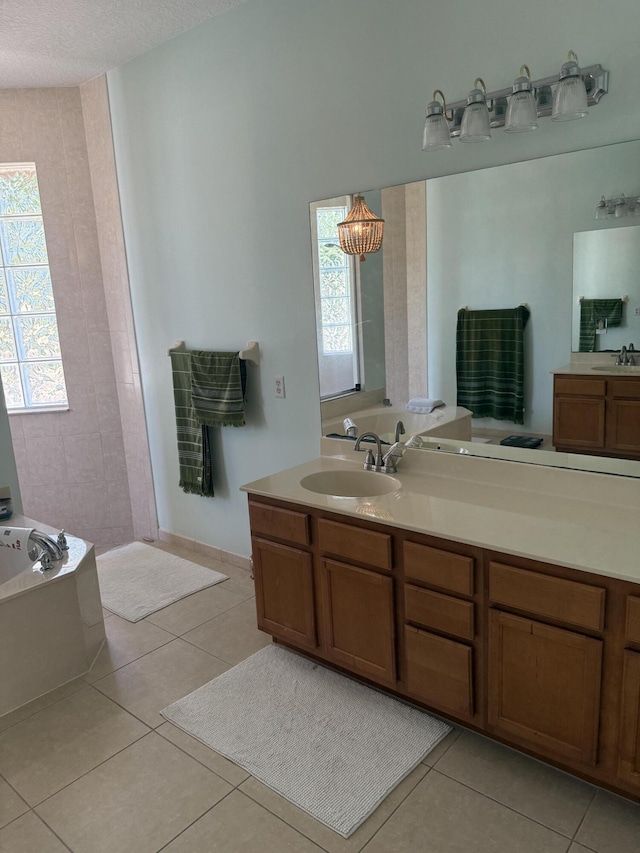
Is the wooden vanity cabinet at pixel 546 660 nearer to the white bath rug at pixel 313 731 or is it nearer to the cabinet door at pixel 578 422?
the white bath rug at pixel 313 731

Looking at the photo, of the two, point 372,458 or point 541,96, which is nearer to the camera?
point 541,96

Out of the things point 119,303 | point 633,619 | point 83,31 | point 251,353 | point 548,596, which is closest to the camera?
point 633,619

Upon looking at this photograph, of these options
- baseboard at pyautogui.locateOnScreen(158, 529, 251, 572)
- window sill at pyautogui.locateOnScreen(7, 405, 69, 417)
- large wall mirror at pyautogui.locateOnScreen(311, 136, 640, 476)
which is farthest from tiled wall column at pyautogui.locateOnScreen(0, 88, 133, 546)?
large wall mirror at pyautogui.locateOnScreen(311, 136, 640, 476)

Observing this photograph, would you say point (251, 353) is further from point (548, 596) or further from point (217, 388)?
point (548, 596)

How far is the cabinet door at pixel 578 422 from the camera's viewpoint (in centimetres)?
217

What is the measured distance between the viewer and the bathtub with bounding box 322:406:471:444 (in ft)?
8.12

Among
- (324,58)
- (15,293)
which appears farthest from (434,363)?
(15,293)

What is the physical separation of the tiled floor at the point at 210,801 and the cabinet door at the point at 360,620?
1.16ft

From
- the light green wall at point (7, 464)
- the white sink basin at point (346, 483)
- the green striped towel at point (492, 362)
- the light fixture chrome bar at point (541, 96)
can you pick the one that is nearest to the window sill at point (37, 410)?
Answer: the light green wall at point (7, 464)

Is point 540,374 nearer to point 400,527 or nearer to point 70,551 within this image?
point 400,527

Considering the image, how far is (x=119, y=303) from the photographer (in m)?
3.93

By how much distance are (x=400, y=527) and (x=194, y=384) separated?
68.3 inches

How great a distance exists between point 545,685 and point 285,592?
1060 mm

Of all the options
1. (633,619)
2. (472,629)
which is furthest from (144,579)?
(633,619)
